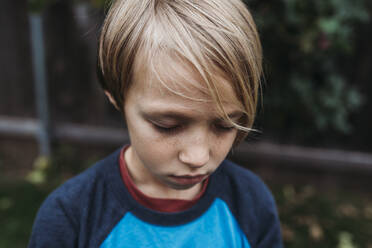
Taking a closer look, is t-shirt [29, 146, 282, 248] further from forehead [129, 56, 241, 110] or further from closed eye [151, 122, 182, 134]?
forehead [129, 56, 241, 110]

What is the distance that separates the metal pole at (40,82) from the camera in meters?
3.19

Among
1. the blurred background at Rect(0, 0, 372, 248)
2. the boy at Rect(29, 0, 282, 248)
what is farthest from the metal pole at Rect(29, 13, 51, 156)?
the boy at Rect(29, 0, 282, 248)

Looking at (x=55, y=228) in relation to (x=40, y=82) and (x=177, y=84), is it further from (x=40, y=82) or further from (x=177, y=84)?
(x=40, y=82)

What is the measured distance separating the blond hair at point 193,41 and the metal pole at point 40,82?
2.51 metres

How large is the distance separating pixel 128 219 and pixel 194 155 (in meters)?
0.40

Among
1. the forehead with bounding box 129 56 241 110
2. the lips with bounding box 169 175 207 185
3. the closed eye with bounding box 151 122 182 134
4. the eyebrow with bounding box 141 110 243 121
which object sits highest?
the forehead with bounding box 129 56 241 110

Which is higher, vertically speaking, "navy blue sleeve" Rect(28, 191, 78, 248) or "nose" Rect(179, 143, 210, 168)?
"nose" Rect(179, 143, 210, 168)

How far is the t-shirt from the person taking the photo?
116 centimetres

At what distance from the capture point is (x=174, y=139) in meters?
1.01

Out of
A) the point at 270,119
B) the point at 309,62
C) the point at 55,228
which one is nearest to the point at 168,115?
the point at 55,228

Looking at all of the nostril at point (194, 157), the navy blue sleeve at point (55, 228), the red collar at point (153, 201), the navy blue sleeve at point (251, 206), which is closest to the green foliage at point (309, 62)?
the navy blue sleeve at point (251, 206)

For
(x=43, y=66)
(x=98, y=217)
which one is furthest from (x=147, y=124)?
(x=43, y=66)

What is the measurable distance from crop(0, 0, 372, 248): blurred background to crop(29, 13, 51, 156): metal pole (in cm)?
1

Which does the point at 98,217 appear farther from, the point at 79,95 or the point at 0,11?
the point at 0,11
